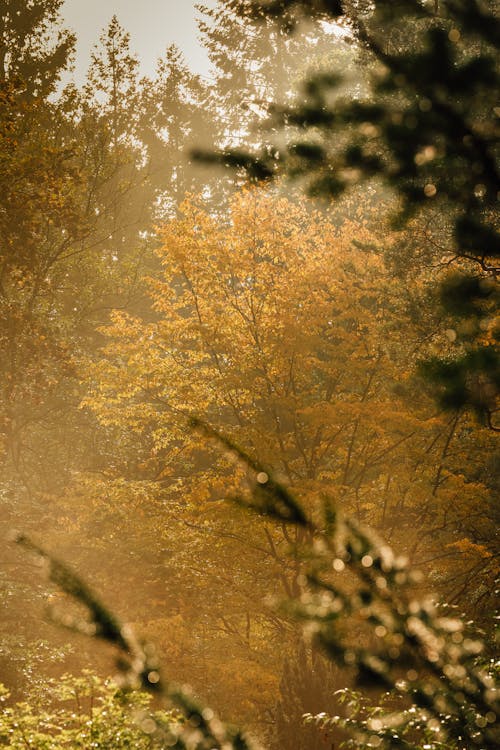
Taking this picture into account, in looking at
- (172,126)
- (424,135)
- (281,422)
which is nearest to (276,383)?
(281,422)

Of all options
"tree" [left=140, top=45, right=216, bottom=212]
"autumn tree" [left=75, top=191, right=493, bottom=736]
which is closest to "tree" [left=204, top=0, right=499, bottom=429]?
"autumn tree" [left=75, top=191, right=493, bottom=736]

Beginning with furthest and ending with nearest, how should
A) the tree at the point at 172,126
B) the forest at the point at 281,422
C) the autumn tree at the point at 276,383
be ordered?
the tree at the point at 172,126
the autumn tree at the point at 276,383
the forest at the point at 281,422

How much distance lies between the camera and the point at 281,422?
35.9 feet

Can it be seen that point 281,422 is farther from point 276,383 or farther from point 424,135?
point 424,135

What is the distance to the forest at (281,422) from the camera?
280cm

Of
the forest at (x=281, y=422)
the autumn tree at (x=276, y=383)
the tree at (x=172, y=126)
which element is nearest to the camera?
the forest at (x=281, y=422)

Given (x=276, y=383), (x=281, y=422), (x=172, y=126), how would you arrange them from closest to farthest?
(x=276, y=383) < (x=281, y=422) < (x=172, y=126)

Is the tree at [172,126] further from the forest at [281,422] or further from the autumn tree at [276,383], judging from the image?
the autumn tree at [276,383]

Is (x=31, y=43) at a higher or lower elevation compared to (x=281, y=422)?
higher

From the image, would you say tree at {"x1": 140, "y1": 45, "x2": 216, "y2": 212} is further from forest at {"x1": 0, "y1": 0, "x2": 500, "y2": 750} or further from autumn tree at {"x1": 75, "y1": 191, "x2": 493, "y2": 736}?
autumn tree at {"x1": 75, "y1": 191, "x2": 493, "y2": 736}

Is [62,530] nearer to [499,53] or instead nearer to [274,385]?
[274,385]

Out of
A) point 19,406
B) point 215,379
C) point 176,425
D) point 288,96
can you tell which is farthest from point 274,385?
point 288,96

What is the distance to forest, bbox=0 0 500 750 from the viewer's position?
2797mm

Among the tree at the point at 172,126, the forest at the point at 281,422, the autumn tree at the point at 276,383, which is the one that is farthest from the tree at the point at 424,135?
the tree at the point at 172,126
